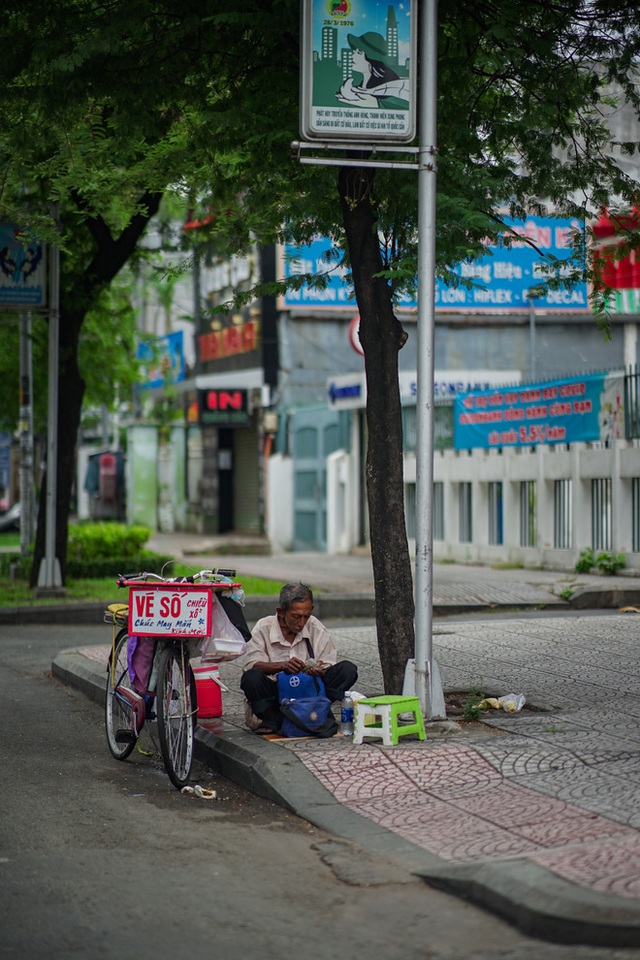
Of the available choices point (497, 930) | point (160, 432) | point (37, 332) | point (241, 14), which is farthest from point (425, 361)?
point (160, 432)

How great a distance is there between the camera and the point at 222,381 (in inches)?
1433

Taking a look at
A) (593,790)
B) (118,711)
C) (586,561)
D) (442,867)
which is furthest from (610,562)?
(442,867)

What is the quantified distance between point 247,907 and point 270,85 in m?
6.18

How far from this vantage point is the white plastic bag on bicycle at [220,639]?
7.98m

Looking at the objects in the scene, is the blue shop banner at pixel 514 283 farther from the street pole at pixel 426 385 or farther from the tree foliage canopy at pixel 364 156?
the street pole at pixel 426 385

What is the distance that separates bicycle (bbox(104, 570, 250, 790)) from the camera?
25.1 ft

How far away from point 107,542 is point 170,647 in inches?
A: 598

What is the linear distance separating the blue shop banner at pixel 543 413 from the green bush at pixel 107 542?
20.2 feet

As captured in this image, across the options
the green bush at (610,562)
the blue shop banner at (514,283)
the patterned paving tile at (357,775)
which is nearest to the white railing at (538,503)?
the green bush at (610,562)

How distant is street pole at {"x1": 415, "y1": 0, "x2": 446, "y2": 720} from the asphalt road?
4.48 feet

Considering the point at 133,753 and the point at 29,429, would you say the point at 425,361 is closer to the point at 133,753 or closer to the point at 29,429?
the point at 133,753

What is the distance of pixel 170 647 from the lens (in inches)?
310

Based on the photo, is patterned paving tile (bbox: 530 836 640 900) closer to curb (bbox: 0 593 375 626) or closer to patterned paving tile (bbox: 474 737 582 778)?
patterned paving tile (bbox: 474 737 582 778)

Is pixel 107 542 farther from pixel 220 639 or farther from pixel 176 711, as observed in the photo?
pixel 176 711
